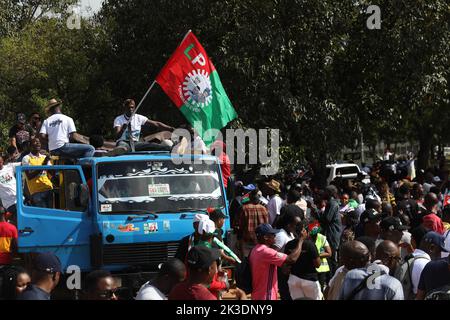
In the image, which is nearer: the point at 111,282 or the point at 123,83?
the point at 111,282

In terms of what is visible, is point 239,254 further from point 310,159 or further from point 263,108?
point 310,159

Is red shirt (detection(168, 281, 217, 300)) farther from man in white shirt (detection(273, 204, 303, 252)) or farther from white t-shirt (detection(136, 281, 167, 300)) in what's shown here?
man in white shirt (detection(273, 204, 303, 252))

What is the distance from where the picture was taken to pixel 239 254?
1609 cm

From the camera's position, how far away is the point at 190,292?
22.2 ft

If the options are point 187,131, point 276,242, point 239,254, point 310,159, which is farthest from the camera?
point 310,159

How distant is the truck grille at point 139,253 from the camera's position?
1231 centimetres

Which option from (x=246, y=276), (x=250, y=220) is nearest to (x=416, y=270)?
(x=246, y=276)

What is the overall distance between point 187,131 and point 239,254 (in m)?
2.90

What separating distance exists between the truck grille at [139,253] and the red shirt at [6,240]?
1235mm

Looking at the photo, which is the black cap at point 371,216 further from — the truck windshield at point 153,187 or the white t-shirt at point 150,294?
the white t-shirt at point 150,294

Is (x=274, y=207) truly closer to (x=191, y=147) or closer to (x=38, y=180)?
(x=191, y=147)
